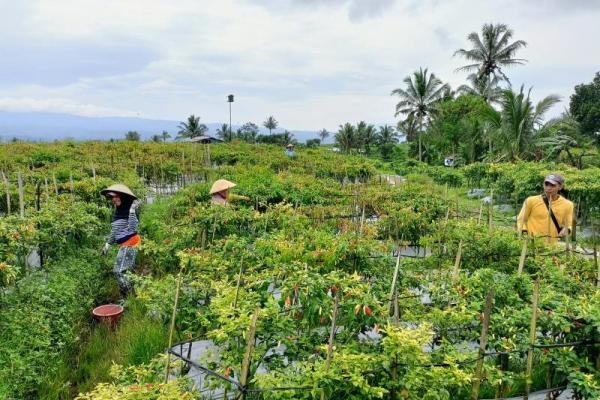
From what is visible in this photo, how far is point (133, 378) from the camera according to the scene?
304 cm

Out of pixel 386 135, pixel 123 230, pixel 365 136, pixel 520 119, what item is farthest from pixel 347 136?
pixel 123 230

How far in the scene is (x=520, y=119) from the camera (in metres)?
16.3

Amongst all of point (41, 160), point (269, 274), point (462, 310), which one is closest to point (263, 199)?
point (269, 274)

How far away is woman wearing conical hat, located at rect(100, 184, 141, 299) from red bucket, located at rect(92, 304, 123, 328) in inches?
25.0

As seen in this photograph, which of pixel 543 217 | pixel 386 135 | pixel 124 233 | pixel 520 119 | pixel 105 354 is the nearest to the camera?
pixel 105 354

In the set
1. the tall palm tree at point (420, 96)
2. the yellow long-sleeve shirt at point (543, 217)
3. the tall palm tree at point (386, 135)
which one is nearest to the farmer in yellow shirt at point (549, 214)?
the yellow long-sleeve shirt at point (543, 217)

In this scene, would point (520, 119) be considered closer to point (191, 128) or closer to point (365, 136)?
point (365, 136)

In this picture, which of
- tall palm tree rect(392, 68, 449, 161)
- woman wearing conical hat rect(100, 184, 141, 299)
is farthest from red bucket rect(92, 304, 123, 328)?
tall palm tree rect(392, 68, 449, 161)

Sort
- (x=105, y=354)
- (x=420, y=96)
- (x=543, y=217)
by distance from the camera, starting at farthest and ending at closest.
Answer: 1. (x=420, y=96)
2. (x=543, y=217)
3. (x=105, y=354)

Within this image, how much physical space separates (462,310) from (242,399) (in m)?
1.47

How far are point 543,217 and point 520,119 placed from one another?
42.4ft

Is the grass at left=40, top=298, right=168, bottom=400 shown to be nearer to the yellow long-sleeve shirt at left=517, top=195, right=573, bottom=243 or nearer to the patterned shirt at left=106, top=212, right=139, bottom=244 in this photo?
the patterned shirt at left=106, top=212, right=139, bottom=244

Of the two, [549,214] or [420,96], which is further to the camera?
[420,96]

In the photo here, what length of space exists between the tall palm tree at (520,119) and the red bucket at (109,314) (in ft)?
49.4
